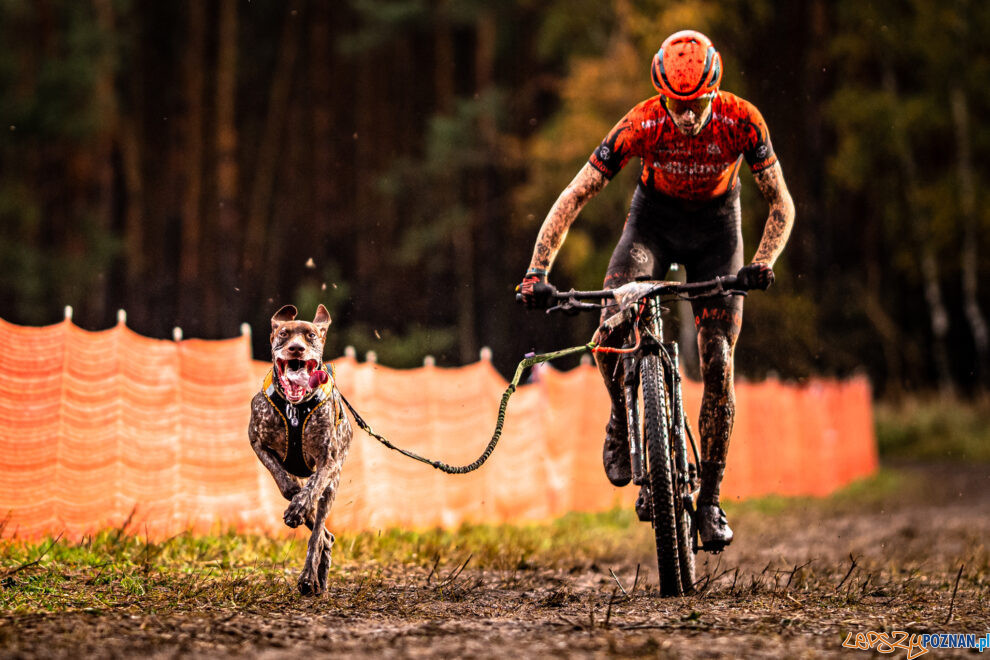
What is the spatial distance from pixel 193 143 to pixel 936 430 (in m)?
30.6

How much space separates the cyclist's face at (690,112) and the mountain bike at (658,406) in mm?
874

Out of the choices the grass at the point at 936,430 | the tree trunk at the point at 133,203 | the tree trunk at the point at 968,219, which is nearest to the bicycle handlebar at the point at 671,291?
the grass at the point at 936,430

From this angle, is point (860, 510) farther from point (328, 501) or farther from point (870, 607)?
point (328, 501)

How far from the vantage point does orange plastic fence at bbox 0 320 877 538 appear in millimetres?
7621

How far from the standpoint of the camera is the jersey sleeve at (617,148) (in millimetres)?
5918

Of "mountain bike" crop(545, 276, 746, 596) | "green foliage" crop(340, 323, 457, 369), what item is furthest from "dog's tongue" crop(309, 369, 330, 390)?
"green foliage" crop(340, 323, 457, 369)

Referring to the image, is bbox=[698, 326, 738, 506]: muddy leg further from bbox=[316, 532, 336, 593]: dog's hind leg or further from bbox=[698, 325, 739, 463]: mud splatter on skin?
bbox=[316, 532, 336, 593]: dog's hind leg

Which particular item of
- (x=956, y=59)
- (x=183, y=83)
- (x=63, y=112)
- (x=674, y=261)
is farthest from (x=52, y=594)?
(x=183, y=83)

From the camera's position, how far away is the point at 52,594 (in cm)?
528

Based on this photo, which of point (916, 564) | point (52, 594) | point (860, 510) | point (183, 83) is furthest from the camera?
point (183, 83)

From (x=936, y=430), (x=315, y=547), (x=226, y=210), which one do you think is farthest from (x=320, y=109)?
(x=315, y=547)

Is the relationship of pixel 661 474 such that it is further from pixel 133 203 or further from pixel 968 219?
pixel 133 203

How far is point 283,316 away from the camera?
5.32 meters

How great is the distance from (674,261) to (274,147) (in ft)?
146
